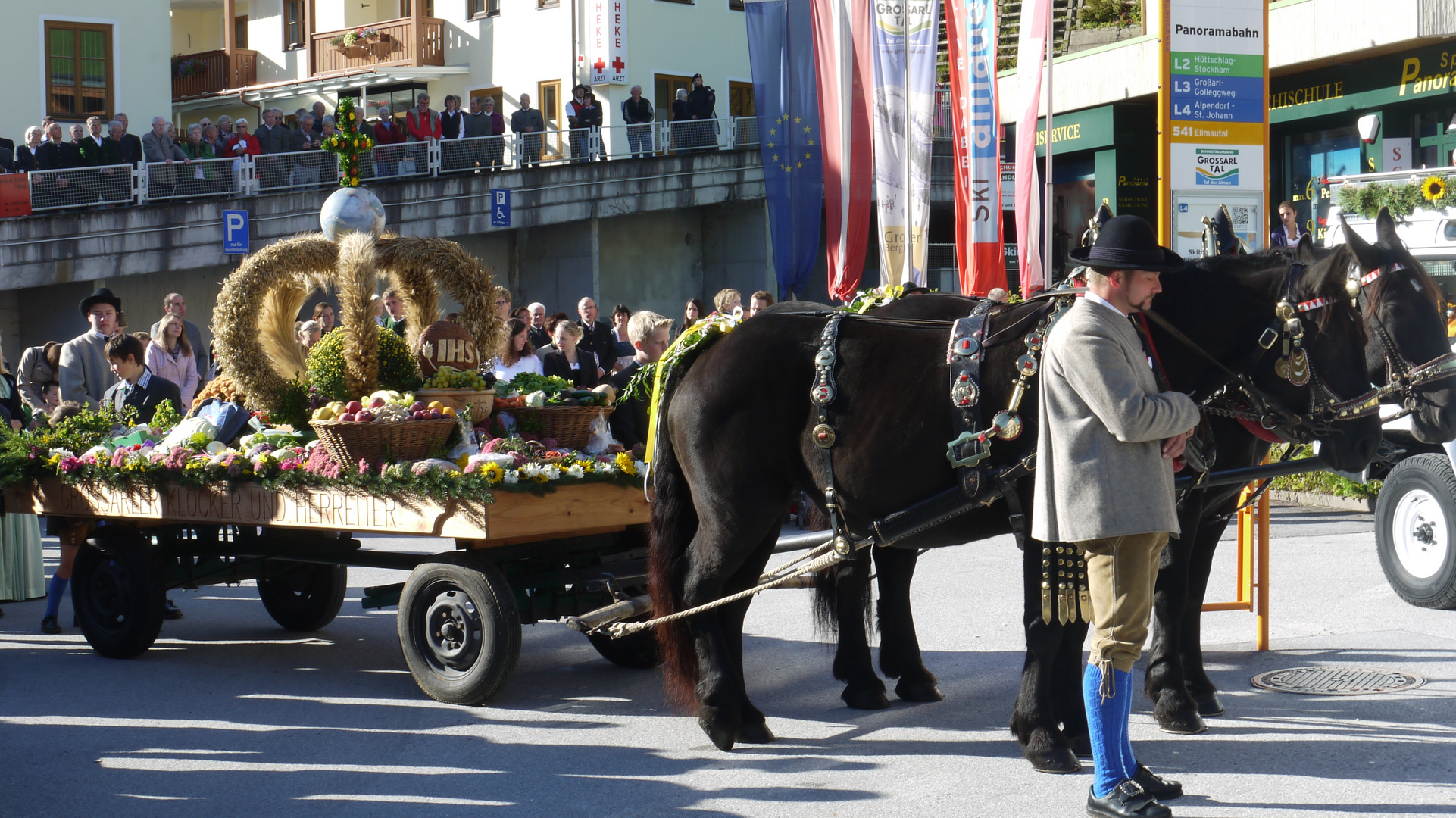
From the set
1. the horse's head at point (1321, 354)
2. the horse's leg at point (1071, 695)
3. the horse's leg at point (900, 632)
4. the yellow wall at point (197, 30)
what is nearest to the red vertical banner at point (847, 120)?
the horse's leg at point (900, 632)

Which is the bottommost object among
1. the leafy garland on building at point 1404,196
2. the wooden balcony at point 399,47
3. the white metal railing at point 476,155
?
the leafy garland on building at point 1404,196

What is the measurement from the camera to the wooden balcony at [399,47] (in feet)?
110

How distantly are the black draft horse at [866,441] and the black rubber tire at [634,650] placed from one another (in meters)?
1.30

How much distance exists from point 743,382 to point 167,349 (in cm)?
728

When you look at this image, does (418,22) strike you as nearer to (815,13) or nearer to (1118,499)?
(815,13)

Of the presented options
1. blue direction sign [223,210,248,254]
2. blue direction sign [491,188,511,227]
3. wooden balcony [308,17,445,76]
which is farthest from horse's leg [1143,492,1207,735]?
wooden balcony [308,17,445,76]

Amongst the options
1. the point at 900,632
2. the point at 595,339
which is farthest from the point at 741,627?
the point at 595,339

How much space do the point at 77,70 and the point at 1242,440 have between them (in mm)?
28117

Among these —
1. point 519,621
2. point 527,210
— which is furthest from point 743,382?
point 527,210

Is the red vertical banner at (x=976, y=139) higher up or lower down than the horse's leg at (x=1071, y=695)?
higher up

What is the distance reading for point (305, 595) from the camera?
817 cm

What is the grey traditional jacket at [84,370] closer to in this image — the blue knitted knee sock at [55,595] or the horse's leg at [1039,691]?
the blue knitted knee sock at [55,595]

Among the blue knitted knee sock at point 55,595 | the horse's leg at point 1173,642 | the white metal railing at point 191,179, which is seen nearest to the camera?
the horse's leg at point 1173,642

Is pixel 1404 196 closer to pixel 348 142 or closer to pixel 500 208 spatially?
pixel 348 142
